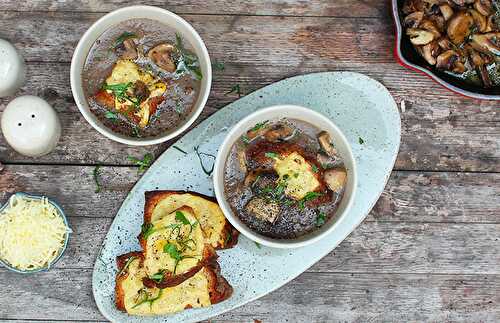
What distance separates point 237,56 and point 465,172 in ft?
3.16

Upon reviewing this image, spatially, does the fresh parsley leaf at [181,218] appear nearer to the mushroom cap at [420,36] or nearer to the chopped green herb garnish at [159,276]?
the chopped green herb garnish at [159,276]

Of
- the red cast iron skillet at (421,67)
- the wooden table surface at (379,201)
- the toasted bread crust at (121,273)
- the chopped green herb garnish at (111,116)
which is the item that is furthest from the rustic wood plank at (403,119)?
the toasted bread crust at (121,273)

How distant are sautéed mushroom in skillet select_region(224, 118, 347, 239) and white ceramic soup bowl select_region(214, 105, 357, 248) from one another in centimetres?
3

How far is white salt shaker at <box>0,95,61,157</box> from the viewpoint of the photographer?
5.80 feet

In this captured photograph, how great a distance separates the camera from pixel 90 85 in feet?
5.88

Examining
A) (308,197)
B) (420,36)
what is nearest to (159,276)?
(308,197)

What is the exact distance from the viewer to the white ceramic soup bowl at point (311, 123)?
1740mm

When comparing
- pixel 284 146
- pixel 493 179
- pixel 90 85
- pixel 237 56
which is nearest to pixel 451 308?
pixel 493 179

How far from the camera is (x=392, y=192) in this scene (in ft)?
6.75

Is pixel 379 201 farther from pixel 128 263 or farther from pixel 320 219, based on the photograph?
pixel 128 263

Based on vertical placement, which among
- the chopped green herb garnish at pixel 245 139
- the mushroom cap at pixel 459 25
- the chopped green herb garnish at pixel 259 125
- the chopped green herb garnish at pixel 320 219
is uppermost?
the mushroom cap at pixel 459 25

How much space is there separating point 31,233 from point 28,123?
14.5 inches

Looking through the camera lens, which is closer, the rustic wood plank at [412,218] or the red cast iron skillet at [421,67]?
the red cast iron skillet at [421,67]

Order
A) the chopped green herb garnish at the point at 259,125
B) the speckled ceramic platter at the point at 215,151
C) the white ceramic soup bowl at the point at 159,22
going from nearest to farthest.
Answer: the white ceramic soup bowl at the point at 159,22 → the chopped green herb garnish at the point at 259,125 → the speckled ceramic platter at the point at 215,151
